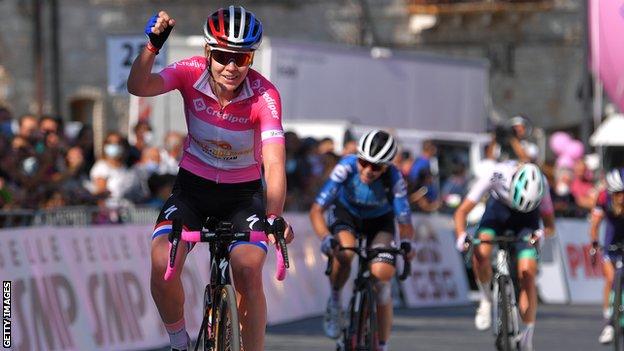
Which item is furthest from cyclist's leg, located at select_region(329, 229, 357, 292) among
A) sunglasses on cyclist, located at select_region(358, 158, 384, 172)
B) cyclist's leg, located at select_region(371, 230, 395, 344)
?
sunglasses on cyclist, located at select_region(358, 158, 384, 172)

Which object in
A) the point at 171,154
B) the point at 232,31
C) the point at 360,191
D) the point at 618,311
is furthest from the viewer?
the point at 171,154

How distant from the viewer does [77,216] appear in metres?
17.0

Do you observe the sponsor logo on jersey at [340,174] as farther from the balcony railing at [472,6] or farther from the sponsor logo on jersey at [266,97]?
the balcony railing at [472,6]

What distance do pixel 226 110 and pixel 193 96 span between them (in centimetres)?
19

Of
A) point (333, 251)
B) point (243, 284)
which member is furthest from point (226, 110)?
point (333, 251)

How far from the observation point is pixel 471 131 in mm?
34438

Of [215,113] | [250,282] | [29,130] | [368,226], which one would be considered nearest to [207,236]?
[250,282]

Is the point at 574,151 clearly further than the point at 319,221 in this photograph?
Yes

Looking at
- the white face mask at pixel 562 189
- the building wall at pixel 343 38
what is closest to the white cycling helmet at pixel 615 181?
the white face mask at pixel 562 189

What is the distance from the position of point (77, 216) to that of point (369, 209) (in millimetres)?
3356

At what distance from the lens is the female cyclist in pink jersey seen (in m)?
10.4

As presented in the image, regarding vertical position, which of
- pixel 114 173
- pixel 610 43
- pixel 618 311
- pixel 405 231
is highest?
pixel 610 43

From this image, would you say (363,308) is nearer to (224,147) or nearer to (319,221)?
(319,221)

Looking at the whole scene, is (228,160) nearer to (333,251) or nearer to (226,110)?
(226,110)
